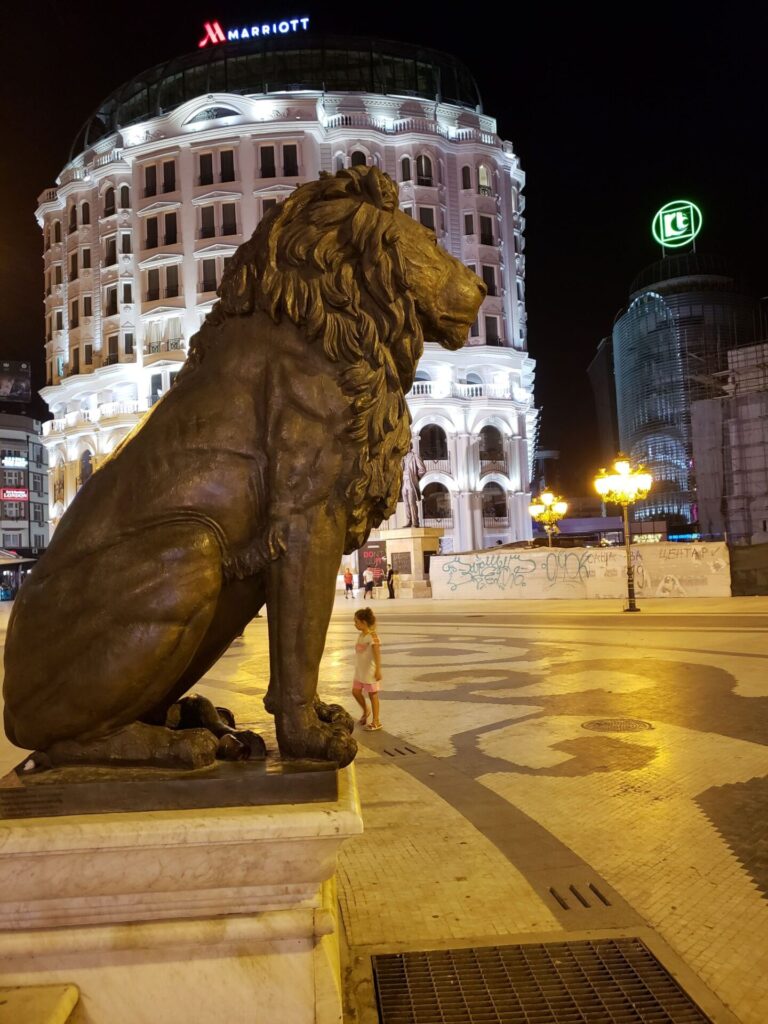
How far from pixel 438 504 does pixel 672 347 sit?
121ft

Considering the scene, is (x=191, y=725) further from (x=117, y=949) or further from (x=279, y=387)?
(x=279, y=387)

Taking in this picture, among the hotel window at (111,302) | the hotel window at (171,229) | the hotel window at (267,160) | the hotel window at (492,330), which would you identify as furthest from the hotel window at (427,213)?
the hotel window at (111,302)

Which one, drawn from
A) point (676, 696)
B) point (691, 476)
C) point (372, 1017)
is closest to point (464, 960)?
point (372, 1017)

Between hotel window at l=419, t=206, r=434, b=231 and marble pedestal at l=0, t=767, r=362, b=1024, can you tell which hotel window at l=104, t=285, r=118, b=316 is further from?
marble pedestal at l=0, t=767, r=362, b=1024

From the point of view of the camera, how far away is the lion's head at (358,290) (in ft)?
6.30

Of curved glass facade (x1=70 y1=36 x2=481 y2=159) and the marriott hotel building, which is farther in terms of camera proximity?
curved glass facade (x1=70 y1=36 x2=481 y2=159)

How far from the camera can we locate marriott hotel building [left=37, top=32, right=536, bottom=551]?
151 ft

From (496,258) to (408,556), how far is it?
25912 mm

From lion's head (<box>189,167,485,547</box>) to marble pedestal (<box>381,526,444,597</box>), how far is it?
29323mm

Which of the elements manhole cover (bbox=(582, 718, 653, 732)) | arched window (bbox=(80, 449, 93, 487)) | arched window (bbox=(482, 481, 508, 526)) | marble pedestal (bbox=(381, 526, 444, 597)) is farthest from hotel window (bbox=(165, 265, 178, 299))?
manhole cover (bbox=(582, 718, 653, 732))

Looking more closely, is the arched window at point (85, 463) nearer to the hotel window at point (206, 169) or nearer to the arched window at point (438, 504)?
the hotel window at point (206, 169)

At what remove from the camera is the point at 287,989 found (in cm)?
159

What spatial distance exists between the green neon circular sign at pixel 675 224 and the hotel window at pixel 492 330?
903 inches

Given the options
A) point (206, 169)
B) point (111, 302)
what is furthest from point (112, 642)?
point (111, 302)
